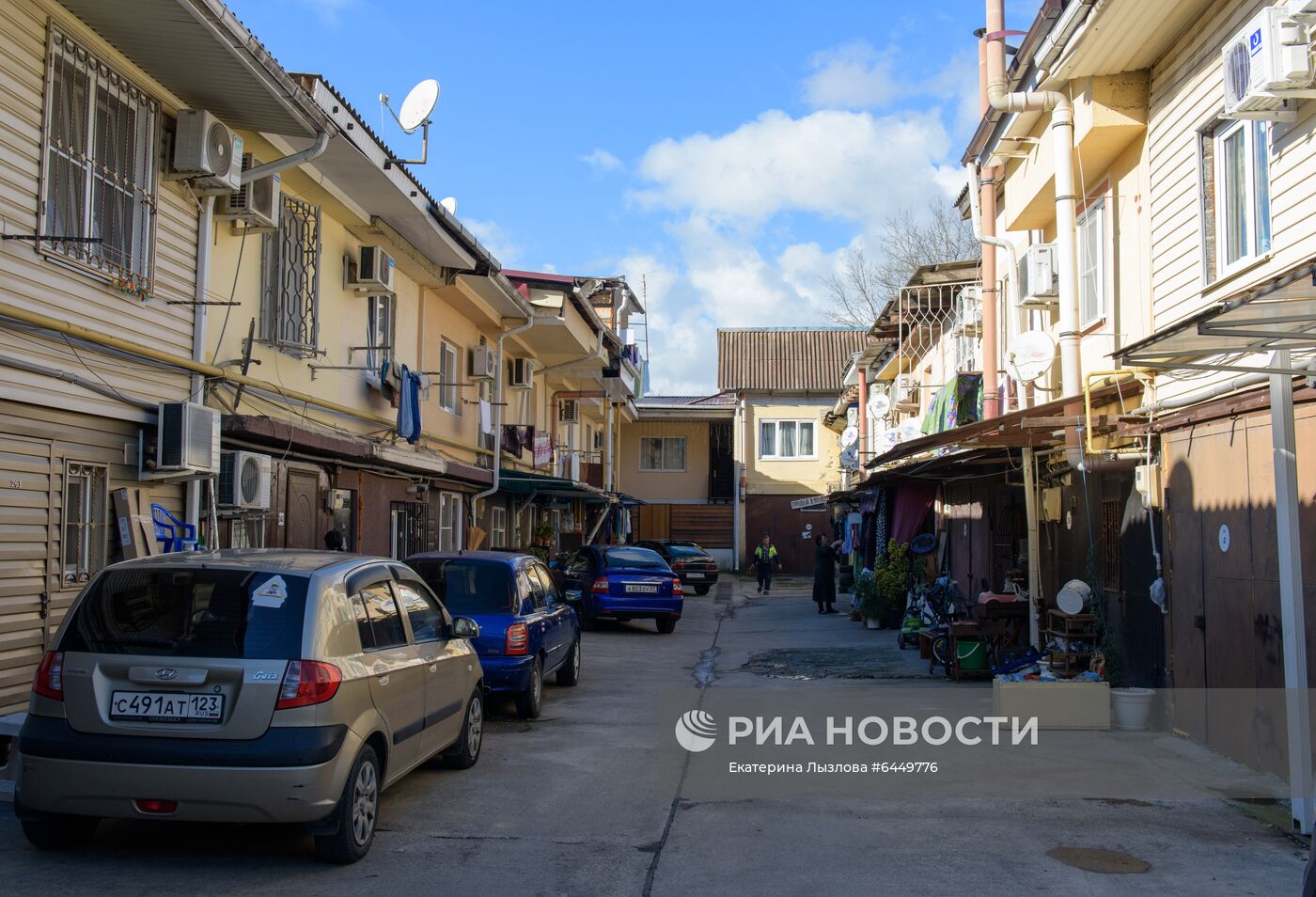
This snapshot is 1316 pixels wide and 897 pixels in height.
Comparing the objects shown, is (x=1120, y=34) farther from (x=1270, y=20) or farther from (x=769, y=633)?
(x=769, y=633)

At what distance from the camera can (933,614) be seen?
15.9 metres

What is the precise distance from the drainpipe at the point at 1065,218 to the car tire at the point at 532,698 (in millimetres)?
5389

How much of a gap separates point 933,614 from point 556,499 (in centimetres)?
1360

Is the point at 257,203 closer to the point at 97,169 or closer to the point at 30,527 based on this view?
the point at 97,169

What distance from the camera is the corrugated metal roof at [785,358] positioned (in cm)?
4184

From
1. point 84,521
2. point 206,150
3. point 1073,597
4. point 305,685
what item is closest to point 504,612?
point 84,521

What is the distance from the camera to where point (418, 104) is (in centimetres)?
1512

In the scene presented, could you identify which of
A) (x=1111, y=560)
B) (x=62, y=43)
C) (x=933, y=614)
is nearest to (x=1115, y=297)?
(x=1111, y=560)

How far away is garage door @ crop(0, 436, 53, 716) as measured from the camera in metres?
7.58

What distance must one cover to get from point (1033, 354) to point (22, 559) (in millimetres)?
9580

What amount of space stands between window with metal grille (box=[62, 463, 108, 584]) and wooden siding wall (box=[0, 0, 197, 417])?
53cm

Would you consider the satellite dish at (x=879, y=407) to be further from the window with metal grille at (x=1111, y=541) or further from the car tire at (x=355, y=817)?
the car tire at (x=355, y=817)

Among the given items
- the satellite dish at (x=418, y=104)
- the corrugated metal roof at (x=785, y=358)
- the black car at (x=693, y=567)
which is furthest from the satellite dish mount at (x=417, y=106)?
the corrugated metal roof at (x=785, y=358)

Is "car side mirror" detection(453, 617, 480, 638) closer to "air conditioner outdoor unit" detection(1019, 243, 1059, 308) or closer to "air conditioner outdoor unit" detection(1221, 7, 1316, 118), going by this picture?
"air conditioner outdoor unit" detection(1221, 7, 1316, 118)
